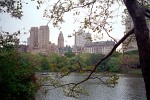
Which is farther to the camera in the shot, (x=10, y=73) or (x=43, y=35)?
(x=43, y=35)

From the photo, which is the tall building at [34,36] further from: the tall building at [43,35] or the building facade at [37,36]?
the tall building at [43,35]

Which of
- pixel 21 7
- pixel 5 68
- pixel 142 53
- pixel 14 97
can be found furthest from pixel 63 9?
pixel 14 97

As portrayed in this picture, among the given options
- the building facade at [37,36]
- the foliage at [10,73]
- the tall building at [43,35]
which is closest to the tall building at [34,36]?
the building facade at [37,36]

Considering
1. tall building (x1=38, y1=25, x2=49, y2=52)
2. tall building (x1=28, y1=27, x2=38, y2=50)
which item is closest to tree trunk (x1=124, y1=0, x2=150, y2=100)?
tall building (x1=38, y1=25, x2=49, y2=52)

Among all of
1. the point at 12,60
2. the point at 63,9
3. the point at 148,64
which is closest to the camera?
the point at 148,64

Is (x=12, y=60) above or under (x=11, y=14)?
under

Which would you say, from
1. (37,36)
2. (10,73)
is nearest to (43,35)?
(37,36)

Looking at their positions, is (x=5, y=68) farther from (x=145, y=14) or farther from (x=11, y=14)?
(x=145, y=14)

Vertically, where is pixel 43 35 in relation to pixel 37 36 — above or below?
above

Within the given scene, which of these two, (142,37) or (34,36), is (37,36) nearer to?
(34,36)

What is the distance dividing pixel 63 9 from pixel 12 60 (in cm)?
710

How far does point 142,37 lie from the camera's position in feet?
9.87

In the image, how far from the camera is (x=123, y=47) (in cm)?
500

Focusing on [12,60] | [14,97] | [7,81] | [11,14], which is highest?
[11,14]
